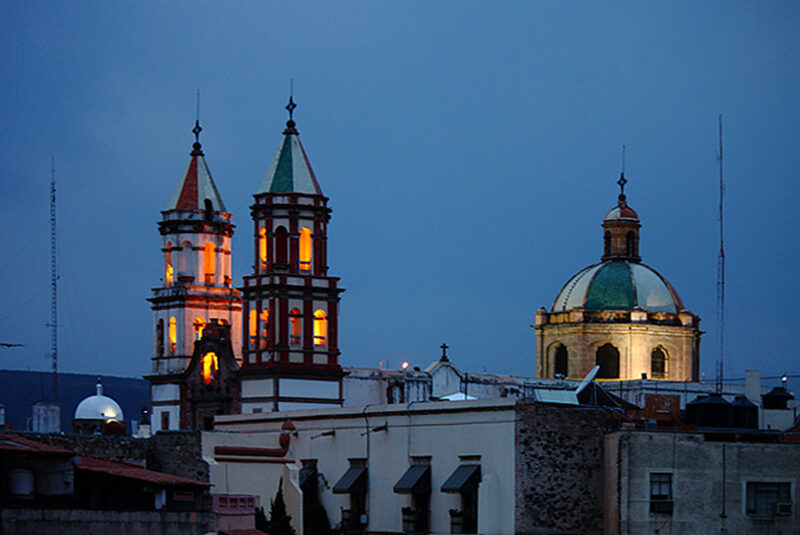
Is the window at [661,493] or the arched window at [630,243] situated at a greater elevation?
the arched window at [630,243]

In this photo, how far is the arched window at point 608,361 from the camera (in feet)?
311

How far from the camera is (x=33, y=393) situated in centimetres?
19012

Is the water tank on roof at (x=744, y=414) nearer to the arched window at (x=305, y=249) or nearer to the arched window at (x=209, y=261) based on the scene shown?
the arched window at (x=305, y=249)

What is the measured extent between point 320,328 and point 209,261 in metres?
10.9

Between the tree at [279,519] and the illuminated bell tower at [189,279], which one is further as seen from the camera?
the illuminated bell tower at [189,279]

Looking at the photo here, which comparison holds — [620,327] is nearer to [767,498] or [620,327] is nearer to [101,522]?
[767,498]

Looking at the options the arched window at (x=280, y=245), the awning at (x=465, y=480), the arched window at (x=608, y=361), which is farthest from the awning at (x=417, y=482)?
the arched window at (x=608, y=361)

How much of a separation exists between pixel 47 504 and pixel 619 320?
5504cm

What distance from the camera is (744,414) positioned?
59375 mm

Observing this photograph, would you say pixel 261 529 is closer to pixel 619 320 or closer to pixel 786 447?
pixel 786 447

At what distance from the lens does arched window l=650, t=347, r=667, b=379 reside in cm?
9519

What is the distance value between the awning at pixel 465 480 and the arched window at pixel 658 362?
142 ft

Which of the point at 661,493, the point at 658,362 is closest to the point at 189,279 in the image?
the point at 658,362

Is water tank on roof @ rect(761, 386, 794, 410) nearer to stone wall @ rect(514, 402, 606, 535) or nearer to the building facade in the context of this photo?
the building facade
